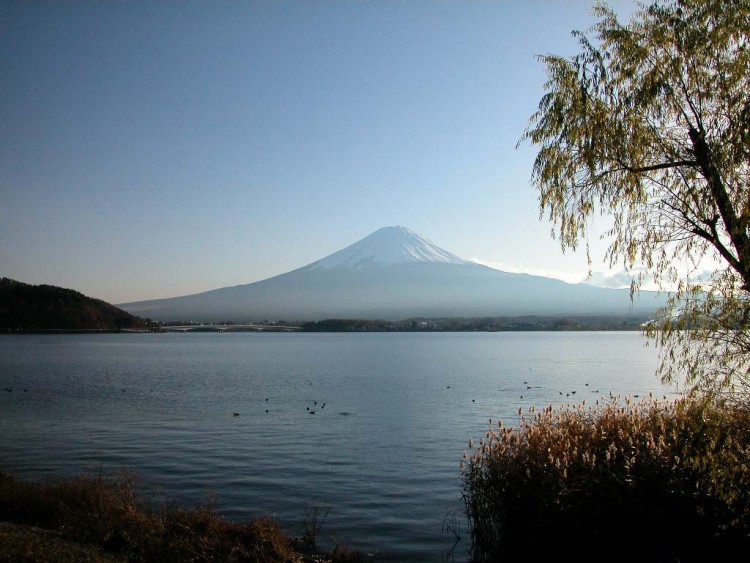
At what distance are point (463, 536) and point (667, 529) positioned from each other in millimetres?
4517

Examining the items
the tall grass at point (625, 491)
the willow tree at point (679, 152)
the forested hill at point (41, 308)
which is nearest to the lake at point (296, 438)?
the tall grass at point (625, 491)

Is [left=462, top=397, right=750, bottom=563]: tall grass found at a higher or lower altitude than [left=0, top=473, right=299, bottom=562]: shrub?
higher

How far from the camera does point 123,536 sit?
10.1 meters

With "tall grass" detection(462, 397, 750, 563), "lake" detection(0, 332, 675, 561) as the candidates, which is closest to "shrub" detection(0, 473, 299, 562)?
"lake" detection(0, 332, 675, 561)

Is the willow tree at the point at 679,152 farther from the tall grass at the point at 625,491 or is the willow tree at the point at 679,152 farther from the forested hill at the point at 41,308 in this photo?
the forested hill at the point at 41,308

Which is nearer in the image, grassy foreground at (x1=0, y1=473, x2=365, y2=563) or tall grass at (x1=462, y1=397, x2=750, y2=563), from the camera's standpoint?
tall grass at (x1=462, y1=397, x2=750, y2=563)

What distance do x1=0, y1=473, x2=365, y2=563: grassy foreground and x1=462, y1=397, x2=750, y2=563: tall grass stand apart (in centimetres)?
302

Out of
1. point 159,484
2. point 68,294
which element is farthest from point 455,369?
point 68,294

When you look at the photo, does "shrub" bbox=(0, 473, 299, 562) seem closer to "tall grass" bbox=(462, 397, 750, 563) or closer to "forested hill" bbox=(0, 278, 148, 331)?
"tall grass" bbox=(462, 397, 750, 563)

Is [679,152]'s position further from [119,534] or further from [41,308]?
[41,308]

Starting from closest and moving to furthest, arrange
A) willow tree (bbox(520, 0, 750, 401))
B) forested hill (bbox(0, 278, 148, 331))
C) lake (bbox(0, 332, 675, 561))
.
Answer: willow tree (bbox(520, 0, 750, 401))
lake (bbox(0, 332, 675, 561))
forested hill (bbox(0, 278, 148, 331))

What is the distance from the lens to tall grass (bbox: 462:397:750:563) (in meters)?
8.67

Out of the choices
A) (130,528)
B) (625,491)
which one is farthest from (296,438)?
(625,491)

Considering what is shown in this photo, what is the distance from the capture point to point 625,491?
964cm
